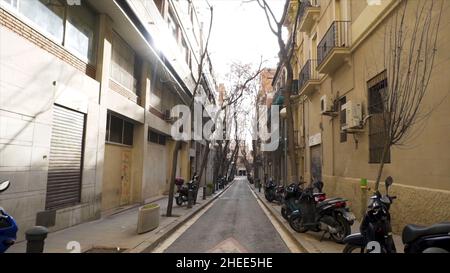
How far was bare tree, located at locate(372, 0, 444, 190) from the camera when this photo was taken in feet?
22.9

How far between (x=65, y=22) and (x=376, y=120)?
29.4 feet

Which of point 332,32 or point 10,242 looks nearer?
point 10,242

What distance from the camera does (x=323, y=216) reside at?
772 cm

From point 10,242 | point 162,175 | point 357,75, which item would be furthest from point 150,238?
point 162,175

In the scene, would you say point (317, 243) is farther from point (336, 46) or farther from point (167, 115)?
point (167, 115)

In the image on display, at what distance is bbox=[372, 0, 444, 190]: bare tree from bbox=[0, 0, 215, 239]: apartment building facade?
7.21m

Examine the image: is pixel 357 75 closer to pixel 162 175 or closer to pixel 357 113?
pixel 357 113

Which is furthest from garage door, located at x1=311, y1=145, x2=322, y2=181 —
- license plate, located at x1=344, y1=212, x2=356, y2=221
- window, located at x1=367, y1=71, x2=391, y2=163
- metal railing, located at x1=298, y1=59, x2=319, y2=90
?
license plate, located at x1=344, y1=212, x2=356, y2=221

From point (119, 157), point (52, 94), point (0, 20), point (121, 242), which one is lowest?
point (121, 242)

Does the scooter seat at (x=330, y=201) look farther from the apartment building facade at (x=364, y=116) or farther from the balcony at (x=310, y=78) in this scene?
the balcony at (x=310, y=78)

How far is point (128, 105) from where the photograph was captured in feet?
44.1

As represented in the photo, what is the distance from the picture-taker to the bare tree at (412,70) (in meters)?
6.98
